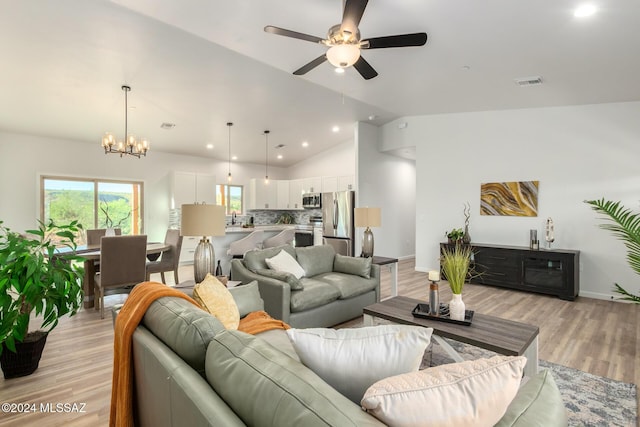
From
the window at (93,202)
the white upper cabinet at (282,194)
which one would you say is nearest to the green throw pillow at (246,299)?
the window at (93,202)

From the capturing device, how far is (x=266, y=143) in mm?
7312

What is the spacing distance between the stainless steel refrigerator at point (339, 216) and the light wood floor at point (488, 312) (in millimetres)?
2257

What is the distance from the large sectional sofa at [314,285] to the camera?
294 cm

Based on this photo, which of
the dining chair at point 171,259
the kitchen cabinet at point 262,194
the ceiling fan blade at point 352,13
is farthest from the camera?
the kitchen cabinet at point 262,194

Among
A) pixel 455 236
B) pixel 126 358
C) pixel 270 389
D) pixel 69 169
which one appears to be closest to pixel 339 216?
pixel 455 236

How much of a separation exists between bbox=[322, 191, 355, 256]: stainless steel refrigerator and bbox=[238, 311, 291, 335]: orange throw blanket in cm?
420

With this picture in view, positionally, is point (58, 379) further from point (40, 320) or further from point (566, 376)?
point (566, 376)

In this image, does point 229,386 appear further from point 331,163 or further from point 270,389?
point 331,163

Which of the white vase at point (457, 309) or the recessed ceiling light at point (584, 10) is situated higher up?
the recessed ceiling light at point (584, 10)

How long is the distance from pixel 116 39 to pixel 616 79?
5.66 m

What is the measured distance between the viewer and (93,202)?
635 cm

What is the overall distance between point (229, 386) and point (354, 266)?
291 cm

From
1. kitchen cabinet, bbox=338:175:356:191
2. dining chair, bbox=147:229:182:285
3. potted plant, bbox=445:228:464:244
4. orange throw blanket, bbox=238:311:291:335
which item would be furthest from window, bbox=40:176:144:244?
potted plant, bbox=445:228:464:244

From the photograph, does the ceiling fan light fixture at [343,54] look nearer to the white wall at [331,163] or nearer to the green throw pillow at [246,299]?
the green throw pillow at [246,299]
